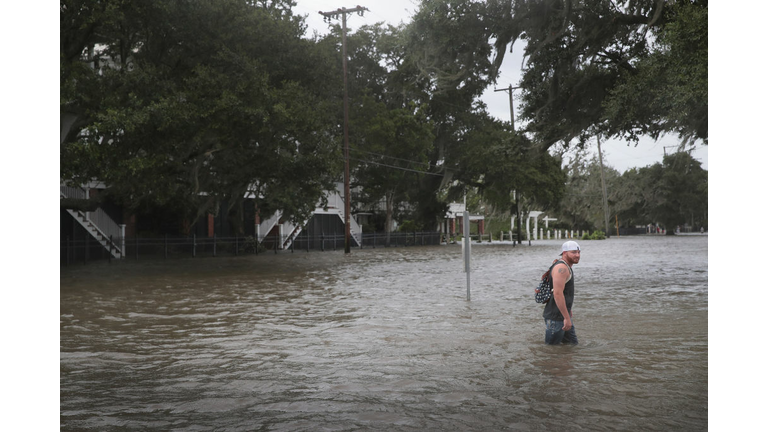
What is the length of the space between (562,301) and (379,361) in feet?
7.23

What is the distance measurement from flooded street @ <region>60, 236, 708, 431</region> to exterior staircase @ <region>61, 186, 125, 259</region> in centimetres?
1491

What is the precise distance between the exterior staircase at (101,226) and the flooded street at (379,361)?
14911mm

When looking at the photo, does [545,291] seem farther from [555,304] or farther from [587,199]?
[587,199]

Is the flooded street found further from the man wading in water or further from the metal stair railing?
the metal stair railing

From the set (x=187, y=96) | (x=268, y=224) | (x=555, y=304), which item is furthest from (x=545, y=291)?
(x=268, y=224)

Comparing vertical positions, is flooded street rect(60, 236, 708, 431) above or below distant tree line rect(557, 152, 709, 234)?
below

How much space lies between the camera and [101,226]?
31125 millimetres

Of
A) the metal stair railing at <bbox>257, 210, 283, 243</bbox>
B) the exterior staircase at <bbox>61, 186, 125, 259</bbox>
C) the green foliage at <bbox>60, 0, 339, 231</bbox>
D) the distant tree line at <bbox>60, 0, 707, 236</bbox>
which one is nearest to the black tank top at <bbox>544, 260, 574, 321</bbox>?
the distant tree line at <bbox>60, 0, 707, 236</bbox>

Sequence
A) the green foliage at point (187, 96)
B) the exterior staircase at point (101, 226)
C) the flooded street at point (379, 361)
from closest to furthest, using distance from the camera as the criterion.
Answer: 1. the flooded street at point (379, 361)
2. the green foliage at point (187, 96)
3. the exterior staircase at point (101, 226)

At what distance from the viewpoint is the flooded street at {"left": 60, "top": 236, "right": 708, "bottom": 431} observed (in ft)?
18.1

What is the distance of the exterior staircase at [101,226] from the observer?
29.2 m

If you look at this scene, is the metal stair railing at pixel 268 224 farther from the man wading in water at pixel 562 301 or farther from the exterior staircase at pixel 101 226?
the man wading in water at pixel 562 301

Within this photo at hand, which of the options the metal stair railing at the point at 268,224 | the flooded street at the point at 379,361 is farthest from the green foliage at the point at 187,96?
the metal stair railing at the point at 268,224

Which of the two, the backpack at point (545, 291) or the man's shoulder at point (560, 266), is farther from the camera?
the backpack at point (545, 291)
